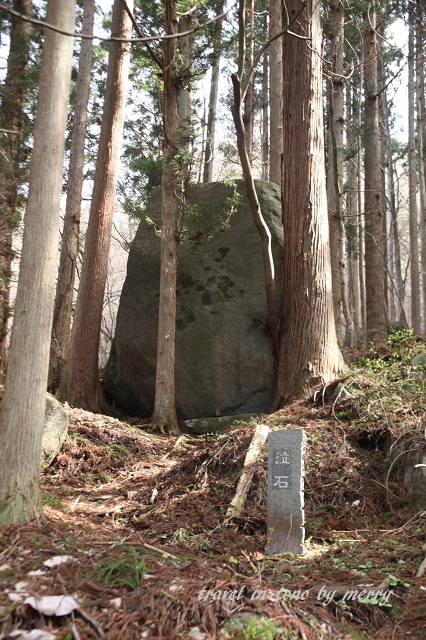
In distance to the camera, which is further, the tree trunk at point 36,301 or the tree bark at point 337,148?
the tree bark at point 337,148

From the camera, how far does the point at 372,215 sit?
11.0 meters

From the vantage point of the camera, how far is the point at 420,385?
5812 mm

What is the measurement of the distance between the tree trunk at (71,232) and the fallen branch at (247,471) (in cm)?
598

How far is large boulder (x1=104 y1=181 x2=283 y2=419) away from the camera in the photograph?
827cm

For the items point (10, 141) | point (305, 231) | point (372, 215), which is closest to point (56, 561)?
point (305, 231)

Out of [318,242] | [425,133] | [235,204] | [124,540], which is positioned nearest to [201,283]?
[235,204]

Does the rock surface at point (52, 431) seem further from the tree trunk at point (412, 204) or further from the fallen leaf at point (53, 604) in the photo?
the tree trunk at point (412, 204)

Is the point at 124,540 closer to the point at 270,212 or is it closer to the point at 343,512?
the point at 343,512

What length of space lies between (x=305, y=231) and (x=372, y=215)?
14.0ft

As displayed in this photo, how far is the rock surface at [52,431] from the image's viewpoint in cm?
614

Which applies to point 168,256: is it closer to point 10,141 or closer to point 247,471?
point 10,141

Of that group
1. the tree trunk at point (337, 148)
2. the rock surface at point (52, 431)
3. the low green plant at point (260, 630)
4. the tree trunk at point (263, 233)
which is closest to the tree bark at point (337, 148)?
the tree trunk at point (337, 148)

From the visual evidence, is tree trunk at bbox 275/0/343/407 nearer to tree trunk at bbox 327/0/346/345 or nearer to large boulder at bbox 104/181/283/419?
large boulder at bbox 104/181/283/419

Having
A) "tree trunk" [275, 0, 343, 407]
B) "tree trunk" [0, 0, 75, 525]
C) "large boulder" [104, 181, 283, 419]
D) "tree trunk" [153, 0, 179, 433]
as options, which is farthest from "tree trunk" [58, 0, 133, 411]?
"tree trunk" [0, 0, 75, 525]
